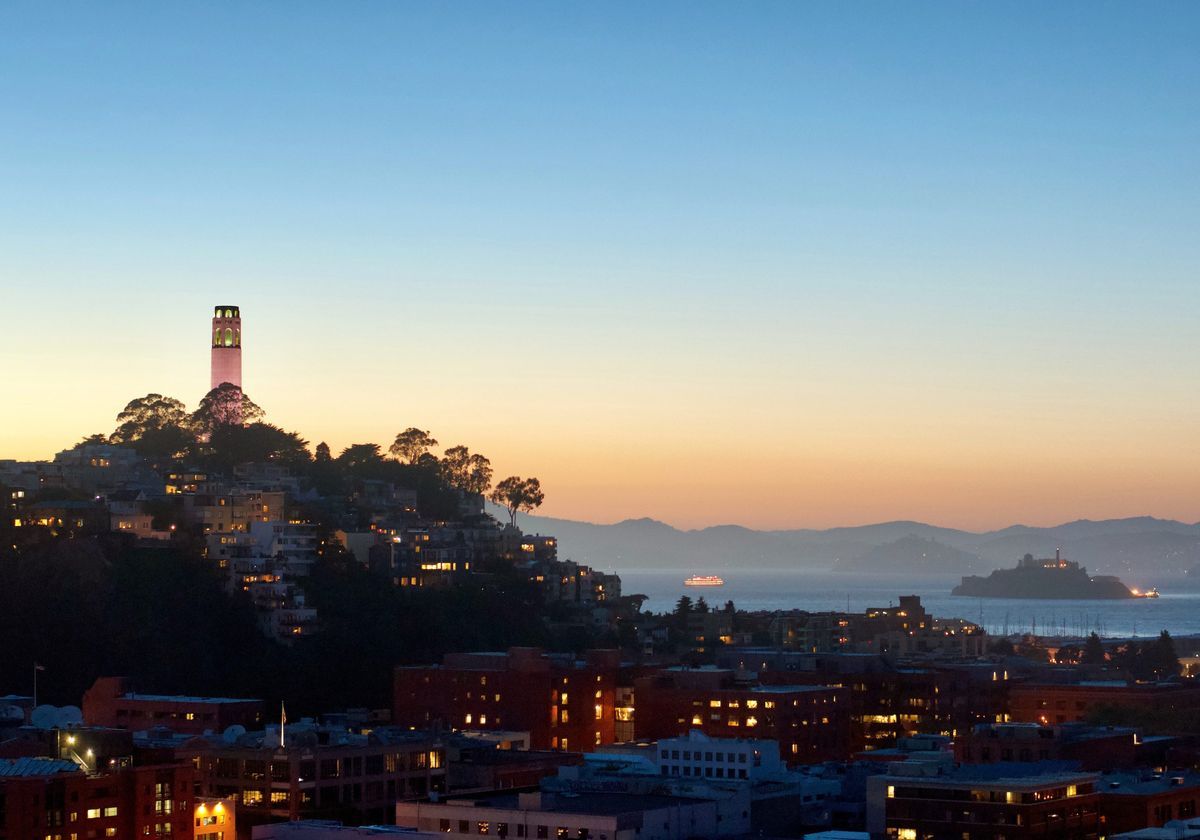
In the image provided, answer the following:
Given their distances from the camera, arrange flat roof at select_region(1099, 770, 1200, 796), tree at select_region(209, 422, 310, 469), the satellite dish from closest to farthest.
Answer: flat roof at select_region(1099, 770, 1200, 796) → the satellite dish → tree at select_region(209, 422, 310, 469)

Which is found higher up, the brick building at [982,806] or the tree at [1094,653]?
the tree at [1094,653]

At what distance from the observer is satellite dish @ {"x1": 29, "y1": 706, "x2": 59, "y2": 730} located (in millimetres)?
64637

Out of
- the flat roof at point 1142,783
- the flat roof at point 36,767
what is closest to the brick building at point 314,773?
the flat roof at point 36,767

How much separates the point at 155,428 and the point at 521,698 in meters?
44.9

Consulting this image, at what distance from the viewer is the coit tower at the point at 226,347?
4653 inches

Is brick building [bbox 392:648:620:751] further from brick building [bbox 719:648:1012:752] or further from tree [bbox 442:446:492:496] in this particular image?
tree [bbox 442:446:492:496]

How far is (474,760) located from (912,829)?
698 inches

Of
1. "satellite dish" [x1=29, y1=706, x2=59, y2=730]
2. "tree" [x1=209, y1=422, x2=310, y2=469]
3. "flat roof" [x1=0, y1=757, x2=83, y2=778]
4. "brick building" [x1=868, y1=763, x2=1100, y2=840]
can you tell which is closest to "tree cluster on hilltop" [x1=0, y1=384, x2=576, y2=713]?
"tree" [x1=209, y1=422, x2=310, y2=469]

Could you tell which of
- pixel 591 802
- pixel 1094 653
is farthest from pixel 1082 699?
pixel 591 802

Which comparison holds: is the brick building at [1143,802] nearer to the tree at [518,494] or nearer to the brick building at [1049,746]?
the brick building at [1049,746]

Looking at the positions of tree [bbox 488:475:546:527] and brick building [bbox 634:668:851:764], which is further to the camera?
tree [bbox 488:475:546:527]

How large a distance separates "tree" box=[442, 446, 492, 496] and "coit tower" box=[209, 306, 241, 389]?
47.3 feet

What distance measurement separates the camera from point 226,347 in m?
119

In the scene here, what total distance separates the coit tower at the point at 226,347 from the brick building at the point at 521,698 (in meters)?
40.9
